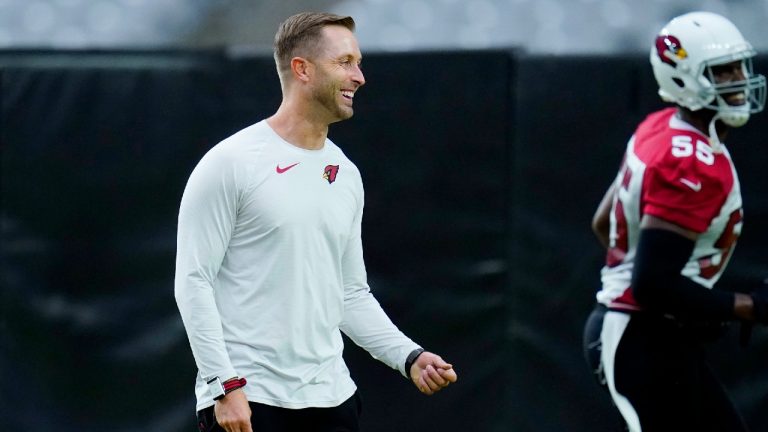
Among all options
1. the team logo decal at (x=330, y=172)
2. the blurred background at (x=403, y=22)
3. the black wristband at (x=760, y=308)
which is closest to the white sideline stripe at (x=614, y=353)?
the black wristband at (x=760, y=308)

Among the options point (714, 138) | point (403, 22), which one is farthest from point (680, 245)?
point (403, 22)

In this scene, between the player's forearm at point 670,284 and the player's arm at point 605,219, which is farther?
the player's arm at point 605,219

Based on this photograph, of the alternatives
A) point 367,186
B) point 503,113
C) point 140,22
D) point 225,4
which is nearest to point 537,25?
point 503,113

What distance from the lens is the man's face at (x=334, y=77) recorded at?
362cm

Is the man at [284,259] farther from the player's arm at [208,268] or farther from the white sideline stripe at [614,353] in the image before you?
the white sideline stripe at [614,353]

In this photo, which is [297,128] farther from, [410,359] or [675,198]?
[675,198]

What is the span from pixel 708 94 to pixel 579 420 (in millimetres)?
2121

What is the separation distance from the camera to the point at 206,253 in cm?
334

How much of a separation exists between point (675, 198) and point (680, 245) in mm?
143

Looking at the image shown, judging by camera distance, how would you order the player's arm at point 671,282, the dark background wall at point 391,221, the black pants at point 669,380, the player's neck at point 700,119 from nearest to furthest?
1. the player's arm at point 671,282
2. the black pants at point 669,380
3. the player's neck at point 700,119
4. the dark background wall at point 391,221

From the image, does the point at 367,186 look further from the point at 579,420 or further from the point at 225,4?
the point at 579,420

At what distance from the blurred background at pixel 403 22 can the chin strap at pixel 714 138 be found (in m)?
1.66

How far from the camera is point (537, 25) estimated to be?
→ 5.74m

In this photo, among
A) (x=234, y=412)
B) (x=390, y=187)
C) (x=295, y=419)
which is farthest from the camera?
(x=390, y=187)
